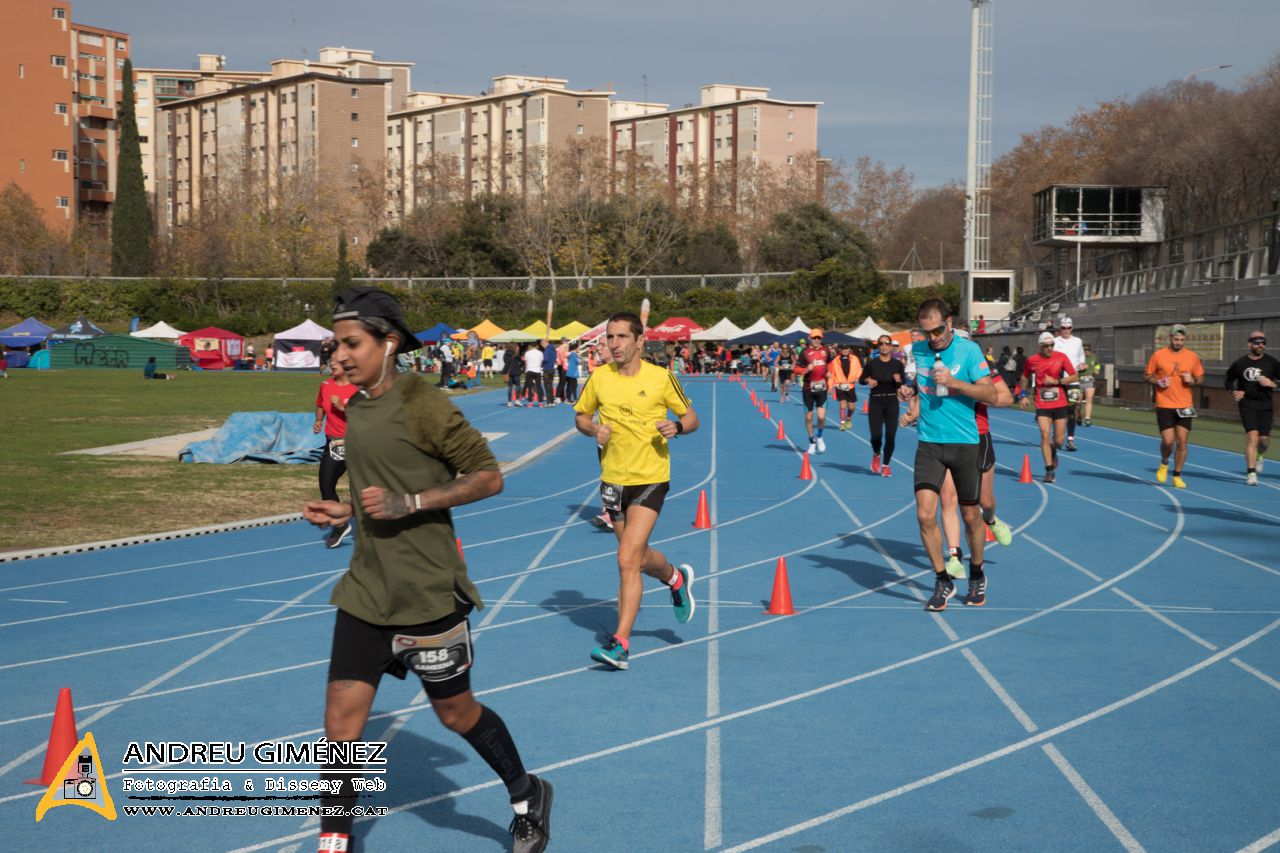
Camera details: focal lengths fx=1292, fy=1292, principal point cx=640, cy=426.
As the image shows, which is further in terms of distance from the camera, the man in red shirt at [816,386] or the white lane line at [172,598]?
the man in red shirt at [816,386]

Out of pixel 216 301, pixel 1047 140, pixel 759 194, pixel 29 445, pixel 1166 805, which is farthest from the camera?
pixel 759 194

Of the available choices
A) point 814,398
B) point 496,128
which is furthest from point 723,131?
point 814,398

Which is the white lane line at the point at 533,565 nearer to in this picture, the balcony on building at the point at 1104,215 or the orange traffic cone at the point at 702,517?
the orange traffic cone at the point at 702,517

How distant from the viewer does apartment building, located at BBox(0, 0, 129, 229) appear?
3912 inches

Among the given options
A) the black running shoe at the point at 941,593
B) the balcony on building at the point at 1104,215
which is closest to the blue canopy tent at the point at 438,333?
the balcony on building at the point at 1104,215

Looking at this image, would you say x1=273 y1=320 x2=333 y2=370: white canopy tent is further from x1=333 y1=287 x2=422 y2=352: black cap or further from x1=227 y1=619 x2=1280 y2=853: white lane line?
x1=333 y1=287 x2=422 y2=352: black cap

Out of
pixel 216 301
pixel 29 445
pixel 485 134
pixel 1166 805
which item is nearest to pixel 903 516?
pixel 1166 805

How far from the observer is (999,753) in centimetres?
607

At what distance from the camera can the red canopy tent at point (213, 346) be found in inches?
2596

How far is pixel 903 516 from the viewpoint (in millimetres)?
14781

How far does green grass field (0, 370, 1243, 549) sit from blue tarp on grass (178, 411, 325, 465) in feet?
1.72

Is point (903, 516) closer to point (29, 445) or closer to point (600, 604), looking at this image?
point (600, 604)

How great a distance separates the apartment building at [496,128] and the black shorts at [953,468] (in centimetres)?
10466

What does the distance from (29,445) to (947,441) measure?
56.2 ft
